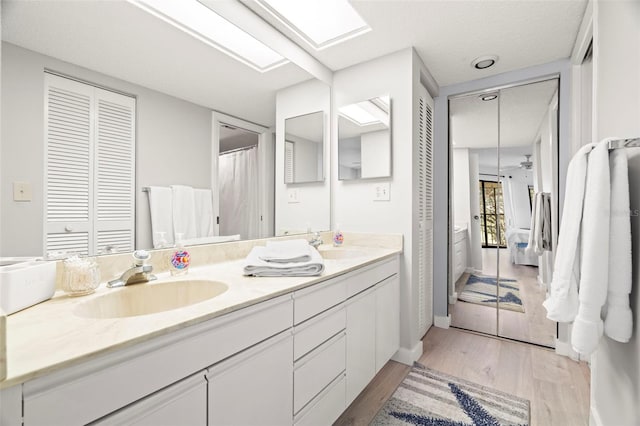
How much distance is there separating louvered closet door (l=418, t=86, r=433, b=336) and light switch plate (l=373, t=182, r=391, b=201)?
29 cm

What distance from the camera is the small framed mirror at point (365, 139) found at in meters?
2.18

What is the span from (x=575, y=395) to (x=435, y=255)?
1304 mm

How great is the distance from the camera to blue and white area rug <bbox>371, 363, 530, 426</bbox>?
1.52 metres

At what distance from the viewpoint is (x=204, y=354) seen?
799 mm

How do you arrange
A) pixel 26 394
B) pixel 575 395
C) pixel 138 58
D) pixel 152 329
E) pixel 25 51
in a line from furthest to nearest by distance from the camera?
pixel 575 395
pixel 138 58
pixel 25 51
pixel 152 329
pixel 26 394

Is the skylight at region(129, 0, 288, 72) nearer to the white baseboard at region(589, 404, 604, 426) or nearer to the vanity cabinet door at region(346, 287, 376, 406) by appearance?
the vanity cabinet door at region(346, 287, 376, 406)

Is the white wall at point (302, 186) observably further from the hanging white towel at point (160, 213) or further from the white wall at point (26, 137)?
the white wall at point (26, 137)

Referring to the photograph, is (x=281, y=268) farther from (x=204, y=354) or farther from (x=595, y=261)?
(x=595, y=261)

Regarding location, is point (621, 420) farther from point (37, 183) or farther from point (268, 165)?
point (37, 183)

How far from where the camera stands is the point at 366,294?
1646mm

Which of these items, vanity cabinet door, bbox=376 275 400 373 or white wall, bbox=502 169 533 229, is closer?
vanity cabinet door, bbox=376 275 400 373

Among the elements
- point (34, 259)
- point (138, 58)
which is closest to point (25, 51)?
point (138, 58)

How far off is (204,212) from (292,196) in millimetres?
757

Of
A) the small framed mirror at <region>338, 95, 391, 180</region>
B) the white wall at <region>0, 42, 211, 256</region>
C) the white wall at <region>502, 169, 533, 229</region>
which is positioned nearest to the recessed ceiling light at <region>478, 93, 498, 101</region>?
the white wall at <region>502, 169, 533, 229</region>
